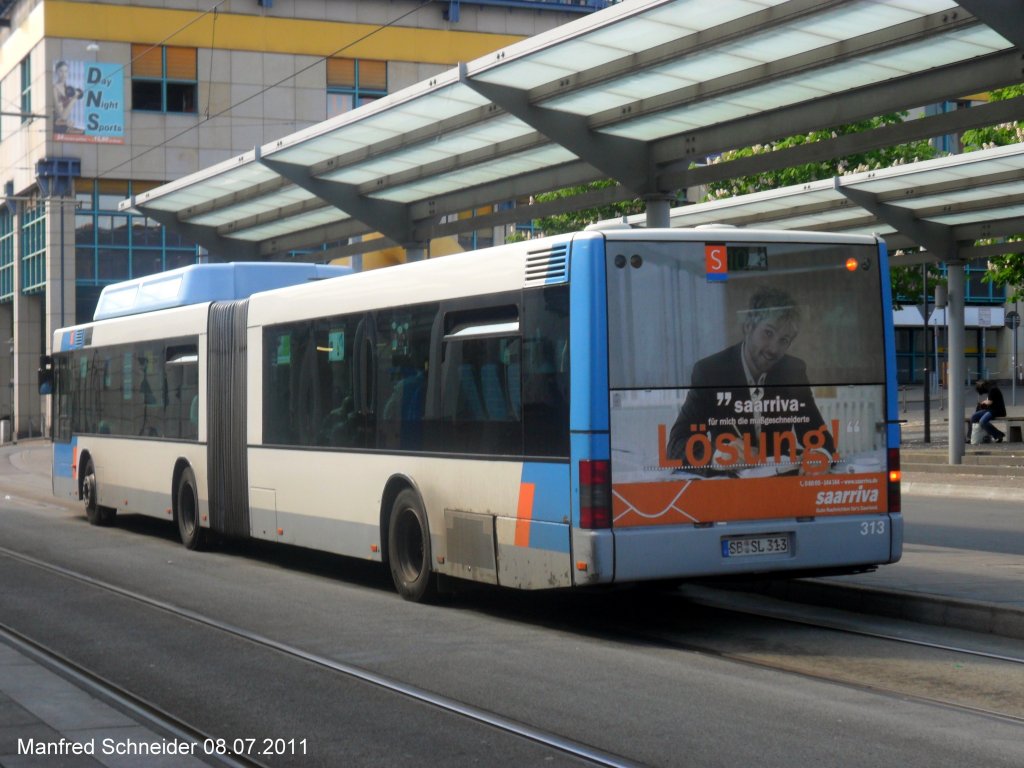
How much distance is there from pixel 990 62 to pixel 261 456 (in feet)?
26.1

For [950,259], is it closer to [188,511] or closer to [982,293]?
[188,511]

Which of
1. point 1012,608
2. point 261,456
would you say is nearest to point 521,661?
point 1012,608

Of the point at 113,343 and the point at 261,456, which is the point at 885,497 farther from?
the point at 113,343

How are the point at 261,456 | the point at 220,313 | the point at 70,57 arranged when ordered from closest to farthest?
the point at 261,456 → the point at 220,313 → the point at 70,57

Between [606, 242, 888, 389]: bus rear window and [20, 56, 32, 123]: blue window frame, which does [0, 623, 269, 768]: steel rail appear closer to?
[606, 242, 888, 389]: bus rear window

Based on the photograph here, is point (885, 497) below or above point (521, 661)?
above

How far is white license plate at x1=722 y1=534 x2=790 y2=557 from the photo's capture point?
10.4m

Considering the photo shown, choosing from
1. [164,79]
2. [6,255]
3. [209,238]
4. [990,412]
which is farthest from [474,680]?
[6,255]

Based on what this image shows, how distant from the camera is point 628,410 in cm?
1020

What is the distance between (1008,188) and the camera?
20.8m

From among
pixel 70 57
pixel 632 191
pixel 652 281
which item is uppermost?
pixel 70 57

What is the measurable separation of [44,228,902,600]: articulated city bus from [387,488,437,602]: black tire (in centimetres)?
2

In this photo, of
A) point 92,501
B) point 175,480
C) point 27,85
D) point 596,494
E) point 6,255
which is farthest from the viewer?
point 6,255

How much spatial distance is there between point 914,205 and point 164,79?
128 ft
